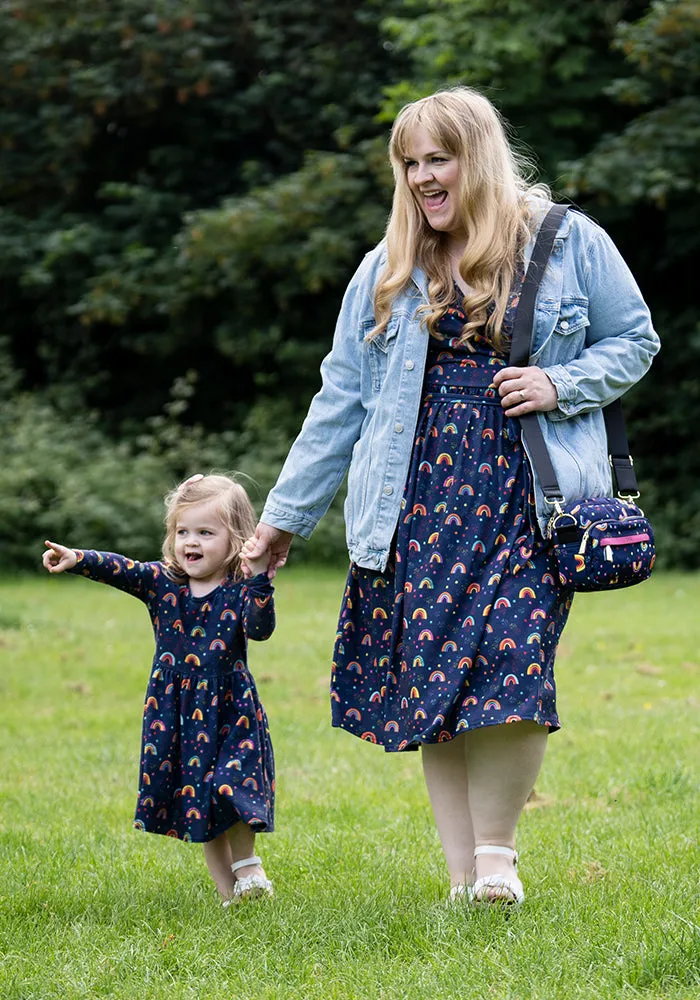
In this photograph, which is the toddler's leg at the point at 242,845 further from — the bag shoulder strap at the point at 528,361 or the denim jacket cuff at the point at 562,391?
the denim jacket cuff at the point at 562,391

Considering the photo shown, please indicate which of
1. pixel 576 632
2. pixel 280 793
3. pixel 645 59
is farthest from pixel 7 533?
pixel 280 793

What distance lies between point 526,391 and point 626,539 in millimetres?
441

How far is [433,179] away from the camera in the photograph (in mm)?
3689

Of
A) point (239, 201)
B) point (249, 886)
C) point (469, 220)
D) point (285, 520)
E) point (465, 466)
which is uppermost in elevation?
point (469, 220)

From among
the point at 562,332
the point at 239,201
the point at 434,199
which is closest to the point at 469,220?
the point at 434,199

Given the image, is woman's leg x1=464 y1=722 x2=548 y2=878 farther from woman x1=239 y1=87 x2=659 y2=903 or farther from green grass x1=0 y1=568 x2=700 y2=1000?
green grass x1=0 y1=568 x2=700 y2=1000

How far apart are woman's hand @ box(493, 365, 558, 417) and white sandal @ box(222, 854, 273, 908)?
4.94ft

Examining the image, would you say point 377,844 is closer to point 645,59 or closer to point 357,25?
point 645,59

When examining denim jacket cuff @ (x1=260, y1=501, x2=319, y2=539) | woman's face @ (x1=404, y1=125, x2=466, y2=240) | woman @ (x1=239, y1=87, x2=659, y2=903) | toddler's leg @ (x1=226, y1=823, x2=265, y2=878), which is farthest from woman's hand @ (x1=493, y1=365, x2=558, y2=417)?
toddler's leg @ (x1=226, y1=823, x2=265, y2=878)

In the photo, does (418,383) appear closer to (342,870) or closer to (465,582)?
(465,582)

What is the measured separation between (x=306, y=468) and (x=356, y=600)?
381 mm

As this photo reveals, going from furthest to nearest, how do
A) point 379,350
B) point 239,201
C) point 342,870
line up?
point 239,201 < point 342,870 < point 379,350

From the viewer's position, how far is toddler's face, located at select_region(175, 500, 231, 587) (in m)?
4.07

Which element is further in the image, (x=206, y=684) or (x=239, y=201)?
(x=239, y=201)
